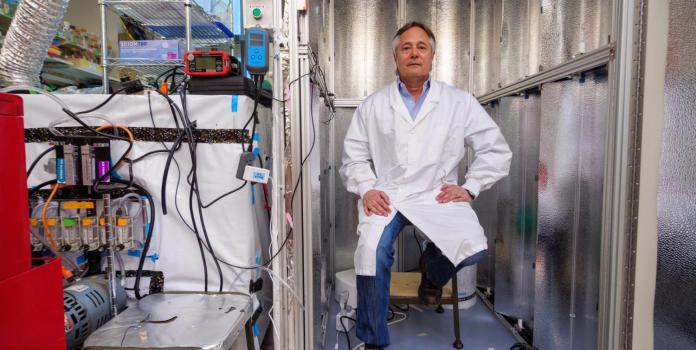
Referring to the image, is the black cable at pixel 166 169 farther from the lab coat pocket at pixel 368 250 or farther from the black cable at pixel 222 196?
the lab coat pocket at pixel 368 250

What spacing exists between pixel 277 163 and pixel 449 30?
2.08m

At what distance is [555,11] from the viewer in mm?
1627

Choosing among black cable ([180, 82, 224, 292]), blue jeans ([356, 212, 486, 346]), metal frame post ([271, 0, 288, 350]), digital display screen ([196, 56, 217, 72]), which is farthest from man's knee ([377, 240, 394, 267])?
digital display screen ([196, 56, 217, 72])

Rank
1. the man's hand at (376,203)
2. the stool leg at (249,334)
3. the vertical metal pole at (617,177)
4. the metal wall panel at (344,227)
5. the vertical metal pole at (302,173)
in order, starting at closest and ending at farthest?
the vertical metal pole at (617,177) → the stool leg at (249,334) → the vertical metal pole at (302,173) → the man's hand at (376,203) → the metal wall panel at (344,227)

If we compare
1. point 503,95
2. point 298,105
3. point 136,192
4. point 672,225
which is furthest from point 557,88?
point 136,192

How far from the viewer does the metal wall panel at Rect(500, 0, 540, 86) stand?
1814 mm

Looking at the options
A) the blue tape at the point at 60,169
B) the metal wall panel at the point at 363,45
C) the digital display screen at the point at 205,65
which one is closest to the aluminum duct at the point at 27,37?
the blue tape at the point at 60,169

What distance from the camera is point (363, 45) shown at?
111 inches

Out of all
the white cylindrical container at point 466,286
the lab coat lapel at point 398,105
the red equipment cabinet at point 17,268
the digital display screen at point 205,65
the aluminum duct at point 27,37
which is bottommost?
the white cylindrical container at point 466,286

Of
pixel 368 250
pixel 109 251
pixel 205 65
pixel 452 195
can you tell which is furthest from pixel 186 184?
pixel 452 195

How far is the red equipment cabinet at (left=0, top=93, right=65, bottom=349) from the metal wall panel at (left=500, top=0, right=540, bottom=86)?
195 cm

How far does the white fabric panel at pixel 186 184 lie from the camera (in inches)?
54.1

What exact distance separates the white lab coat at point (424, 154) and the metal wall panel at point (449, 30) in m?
1.04

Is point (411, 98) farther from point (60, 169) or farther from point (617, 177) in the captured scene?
point (60, 169)
